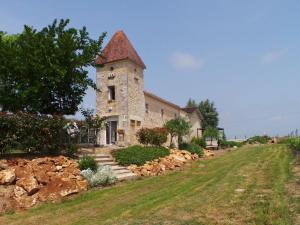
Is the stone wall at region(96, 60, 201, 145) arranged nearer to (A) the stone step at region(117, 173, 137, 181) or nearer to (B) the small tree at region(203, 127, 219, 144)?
(B) the small tree at region(203, 127, 219, 144)

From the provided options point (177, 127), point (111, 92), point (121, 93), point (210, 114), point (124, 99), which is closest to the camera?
point (177, 127)

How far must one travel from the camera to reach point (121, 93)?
2869cm

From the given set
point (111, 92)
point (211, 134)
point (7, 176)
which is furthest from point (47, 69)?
point (211, 134)

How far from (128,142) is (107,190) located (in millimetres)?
15584

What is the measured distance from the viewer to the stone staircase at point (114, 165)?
15056mm

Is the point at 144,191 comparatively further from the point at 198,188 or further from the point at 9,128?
the point at 9,128

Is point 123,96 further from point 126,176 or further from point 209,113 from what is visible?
point 209,113

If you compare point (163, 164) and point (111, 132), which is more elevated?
point (111, 132)

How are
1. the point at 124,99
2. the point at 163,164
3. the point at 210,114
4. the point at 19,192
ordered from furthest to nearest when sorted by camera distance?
the point at 210,114 < the point at 124,99 < the point at 163,164 < the point at 19,192

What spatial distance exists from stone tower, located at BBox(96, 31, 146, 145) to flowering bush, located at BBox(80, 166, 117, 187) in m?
14.1

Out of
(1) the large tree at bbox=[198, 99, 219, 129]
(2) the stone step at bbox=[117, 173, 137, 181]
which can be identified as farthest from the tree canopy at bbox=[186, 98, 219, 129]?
(2) the stone step at bbox=[117, 173, 137, 181]

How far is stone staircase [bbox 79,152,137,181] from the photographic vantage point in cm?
1506

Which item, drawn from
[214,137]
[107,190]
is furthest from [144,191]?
[214,137]

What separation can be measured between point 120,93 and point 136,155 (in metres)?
11.3
